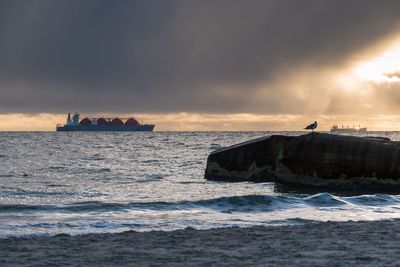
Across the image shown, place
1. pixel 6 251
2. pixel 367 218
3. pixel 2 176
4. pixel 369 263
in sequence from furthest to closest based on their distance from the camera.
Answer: pixel 2 176
pixel 367 218
pixel 6 251
pixel 369 263

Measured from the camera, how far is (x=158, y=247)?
1248 centimetres

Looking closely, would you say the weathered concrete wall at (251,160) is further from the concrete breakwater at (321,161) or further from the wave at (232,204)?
the wave at (232,204)

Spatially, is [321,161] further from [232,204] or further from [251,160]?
[232,204]

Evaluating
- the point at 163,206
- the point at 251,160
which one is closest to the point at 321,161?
the point at 251,160

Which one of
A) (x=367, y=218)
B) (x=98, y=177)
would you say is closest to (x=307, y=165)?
A: (x=367, y=218)

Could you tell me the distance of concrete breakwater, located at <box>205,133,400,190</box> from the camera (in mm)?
24953

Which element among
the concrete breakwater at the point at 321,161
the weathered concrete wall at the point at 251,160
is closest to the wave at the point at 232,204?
the concrete breakwater at the point at 321,161

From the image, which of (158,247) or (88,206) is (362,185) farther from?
(158,247)

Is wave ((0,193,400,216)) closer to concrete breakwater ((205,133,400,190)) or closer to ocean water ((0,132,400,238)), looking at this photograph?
ocean water ((0,132,400,238))

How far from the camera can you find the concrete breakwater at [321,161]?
24953mm

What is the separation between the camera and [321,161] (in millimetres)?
26266

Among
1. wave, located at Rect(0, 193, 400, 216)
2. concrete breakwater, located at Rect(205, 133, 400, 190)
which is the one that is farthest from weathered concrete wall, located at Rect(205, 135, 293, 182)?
wave, located at Rect(0, 193, 400, 216)

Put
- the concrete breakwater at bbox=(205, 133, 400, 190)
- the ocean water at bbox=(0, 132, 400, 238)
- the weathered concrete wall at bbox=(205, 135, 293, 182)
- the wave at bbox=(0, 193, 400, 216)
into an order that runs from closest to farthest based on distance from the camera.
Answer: the ocean water at bbox=(0, 132, 400, 238)
the wave at bbox=(0, 193, 400, 216)
the concrete breakwater at bbox=(205, 133, 400, 190)
the weathered concrete wall at bbox=(205, 135, 293, 182)

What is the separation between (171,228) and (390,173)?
40.2ft
